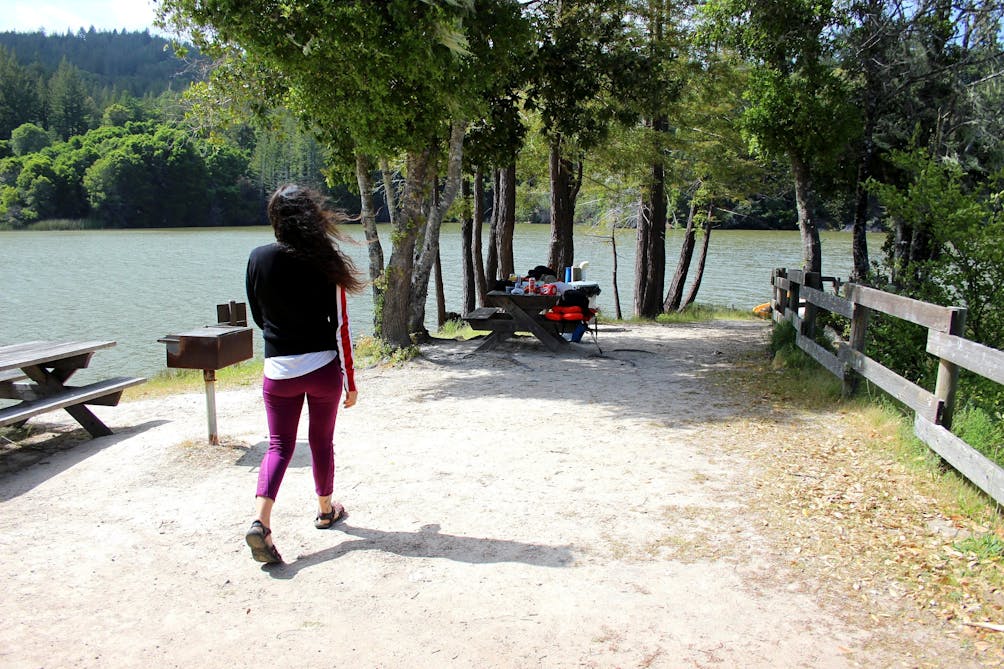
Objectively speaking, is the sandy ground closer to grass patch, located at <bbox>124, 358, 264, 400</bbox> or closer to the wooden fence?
the wooden fence

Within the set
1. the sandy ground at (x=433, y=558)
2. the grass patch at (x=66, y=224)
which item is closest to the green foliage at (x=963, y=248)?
the sandy ground at (x=433, y=558)

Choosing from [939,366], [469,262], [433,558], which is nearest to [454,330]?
[469,262]

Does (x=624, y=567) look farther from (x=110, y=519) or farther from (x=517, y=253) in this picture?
(x=517, y=253)

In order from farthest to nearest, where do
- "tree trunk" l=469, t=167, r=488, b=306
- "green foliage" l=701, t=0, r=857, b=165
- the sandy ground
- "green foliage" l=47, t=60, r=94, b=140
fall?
1. "green foliage" l=47, t=60, r=94, b=140
2. "tree trunk" l=469, t=167, r=488, b=306
3. "green foliage" l=701, t=0, r=857, b=165
4. the sandy ground

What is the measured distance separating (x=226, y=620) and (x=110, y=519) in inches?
69.2

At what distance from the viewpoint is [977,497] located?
4.37 m

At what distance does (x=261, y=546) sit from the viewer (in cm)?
377

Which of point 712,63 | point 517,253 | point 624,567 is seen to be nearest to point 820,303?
point 624,567

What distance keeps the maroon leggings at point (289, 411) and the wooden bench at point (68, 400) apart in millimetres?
3146

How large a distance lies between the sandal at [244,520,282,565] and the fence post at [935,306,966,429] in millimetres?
4177

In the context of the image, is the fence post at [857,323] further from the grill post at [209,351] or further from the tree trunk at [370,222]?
the tree trunk at [370,222]

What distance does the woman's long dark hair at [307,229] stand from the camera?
388cm

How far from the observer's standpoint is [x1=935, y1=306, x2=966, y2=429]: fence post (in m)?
4.73

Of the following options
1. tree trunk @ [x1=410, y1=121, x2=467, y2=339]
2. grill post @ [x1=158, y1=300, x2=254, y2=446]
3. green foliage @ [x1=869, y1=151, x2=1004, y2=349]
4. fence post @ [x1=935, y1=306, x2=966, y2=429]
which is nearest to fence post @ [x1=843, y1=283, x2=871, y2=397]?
green foliage @ [x1=869, y1=151, x2=1004, y2=349]
